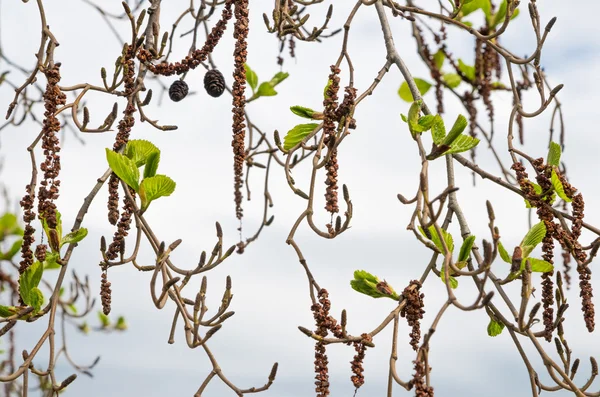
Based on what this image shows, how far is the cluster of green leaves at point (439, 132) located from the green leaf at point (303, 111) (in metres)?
0.17

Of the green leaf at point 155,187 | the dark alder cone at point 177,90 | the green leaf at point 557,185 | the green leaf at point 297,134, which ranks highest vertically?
the dark alder cone at point 177,90

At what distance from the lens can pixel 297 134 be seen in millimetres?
1335

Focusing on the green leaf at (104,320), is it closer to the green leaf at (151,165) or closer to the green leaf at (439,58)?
the green leaf at (439,58)

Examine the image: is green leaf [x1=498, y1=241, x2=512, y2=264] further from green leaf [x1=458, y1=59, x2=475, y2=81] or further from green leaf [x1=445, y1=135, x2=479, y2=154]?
green leaf [x1=458, y1=59, x2=475, y2=81]

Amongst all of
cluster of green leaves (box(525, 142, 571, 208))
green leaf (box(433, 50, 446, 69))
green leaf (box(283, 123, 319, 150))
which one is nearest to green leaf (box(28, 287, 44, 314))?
green leaf (box(283, 123, 319, 150))

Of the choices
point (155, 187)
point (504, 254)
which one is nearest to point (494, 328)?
point (504, 254)

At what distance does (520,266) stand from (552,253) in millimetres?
118

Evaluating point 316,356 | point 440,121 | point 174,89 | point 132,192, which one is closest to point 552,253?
point 440,121

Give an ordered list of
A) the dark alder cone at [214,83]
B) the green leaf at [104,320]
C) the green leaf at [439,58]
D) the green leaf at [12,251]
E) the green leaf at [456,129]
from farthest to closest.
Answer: the green leaf at [104,320] → the green leaf at [439,58] → the green leaf at [12,251] → the dark alder cone at [214,83] → the green leaf at [456,129]

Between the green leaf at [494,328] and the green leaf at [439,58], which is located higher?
the green leaf at [439,58]

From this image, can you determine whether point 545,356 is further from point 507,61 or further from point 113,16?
point 113,16

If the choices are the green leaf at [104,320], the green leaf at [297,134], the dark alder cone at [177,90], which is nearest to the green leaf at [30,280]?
the green leaf at [297,134]

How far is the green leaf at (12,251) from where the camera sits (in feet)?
5.91

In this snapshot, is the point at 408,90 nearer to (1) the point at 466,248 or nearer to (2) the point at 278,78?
(2) the point at 278,78
